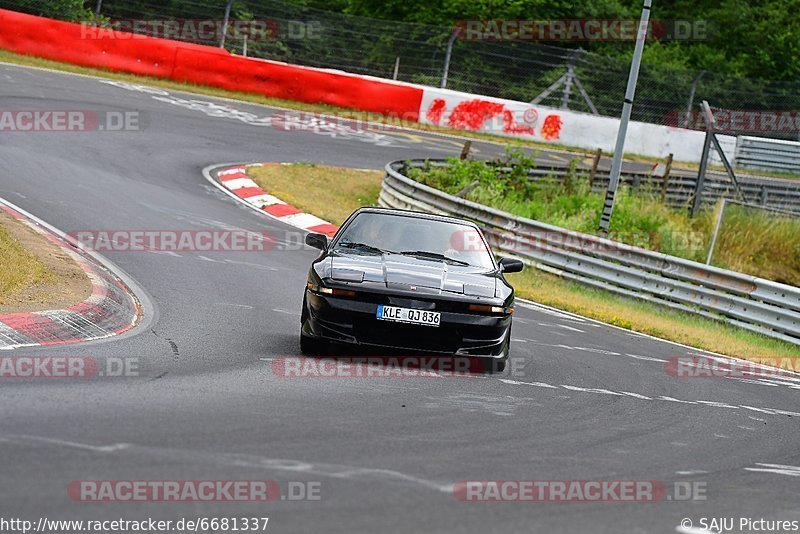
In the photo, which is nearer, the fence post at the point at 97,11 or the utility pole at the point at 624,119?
the utility pole at the point at 624,119

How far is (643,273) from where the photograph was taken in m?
18.0

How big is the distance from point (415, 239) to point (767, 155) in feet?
98.5

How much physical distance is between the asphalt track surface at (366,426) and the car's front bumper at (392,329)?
0.31m

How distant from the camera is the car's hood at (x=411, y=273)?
8875 millimetres

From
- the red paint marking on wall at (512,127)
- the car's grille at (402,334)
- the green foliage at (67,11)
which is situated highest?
the green foliage at (67,11)

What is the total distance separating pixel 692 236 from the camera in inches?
928

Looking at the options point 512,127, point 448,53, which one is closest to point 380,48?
point 448,53

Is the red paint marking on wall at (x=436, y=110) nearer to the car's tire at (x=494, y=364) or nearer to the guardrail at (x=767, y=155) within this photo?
the guardrail at (x=767, y=155)

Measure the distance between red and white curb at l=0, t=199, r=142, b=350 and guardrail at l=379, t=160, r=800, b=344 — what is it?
8798 mm

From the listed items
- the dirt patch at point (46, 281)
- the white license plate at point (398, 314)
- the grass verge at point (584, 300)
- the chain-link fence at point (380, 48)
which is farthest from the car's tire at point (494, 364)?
the chain-link fence at point (380, 48)

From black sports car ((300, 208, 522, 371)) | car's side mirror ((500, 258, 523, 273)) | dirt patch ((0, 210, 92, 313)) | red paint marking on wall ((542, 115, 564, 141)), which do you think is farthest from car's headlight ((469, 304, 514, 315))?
red paint marking on wall ((542, 115, 564, 141))

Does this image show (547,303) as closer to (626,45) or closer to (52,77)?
(52,77)

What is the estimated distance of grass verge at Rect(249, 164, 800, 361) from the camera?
50.5 ft

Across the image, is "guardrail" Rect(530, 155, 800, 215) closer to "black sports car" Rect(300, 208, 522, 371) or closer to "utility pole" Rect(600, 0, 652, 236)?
"utility pole" Rect(600, 0, 652, 236)
